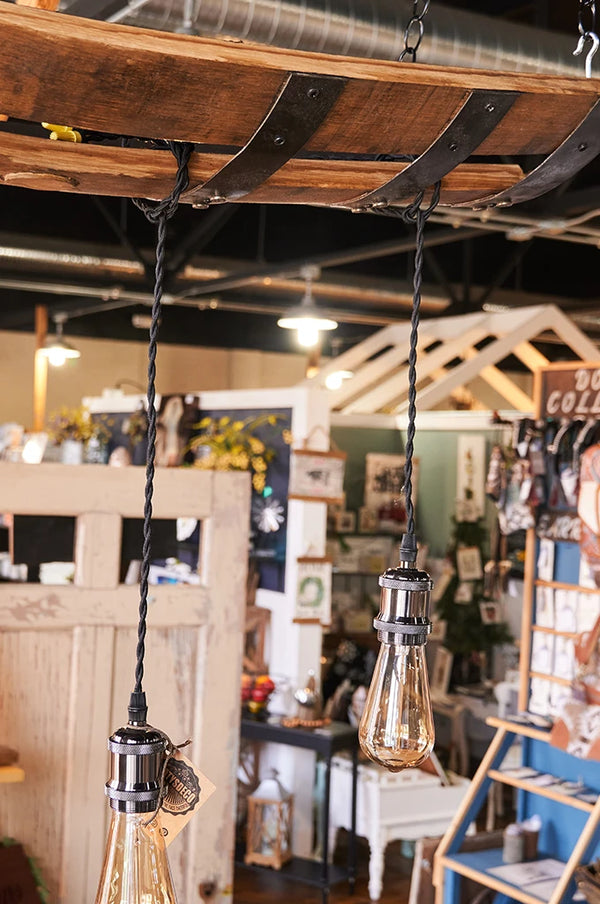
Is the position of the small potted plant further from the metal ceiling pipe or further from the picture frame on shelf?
the metal ceiling pipe

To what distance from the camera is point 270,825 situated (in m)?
5.87

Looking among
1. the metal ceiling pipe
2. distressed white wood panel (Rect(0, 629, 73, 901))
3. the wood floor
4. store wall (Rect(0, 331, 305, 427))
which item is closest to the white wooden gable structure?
the wood floor

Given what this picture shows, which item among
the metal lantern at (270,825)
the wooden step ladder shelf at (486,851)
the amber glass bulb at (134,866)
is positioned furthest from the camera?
the metal lantern at (270,825)

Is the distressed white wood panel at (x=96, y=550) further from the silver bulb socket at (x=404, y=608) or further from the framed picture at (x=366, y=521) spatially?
the framed picture at (x=366, y=521)

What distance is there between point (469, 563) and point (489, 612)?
398 mm

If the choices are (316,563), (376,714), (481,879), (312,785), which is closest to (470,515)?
(316,563)

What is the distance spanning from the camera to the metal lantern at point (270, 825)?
5.83m

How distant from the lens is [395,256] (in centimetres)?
1104

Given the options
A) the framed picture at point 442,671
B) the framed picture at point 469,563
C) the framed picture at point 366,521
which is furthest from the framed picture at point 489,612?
the framed picture at point 366,521

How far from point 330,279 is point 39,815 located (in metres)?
7.28

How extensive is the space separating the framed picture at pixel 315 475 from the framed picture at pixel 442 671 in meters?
1.99

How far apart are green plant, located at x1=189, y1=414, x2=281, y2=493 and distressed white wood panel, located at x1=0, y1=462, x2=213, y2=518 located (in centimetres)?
316

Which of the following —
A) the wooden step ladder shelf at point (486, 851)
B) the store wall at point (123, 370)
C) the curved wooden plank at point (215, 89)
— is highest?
the store wall at point (123, 370)

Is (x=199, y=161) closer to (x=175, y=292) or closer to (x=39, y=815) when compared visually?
(x=39, y=815)
